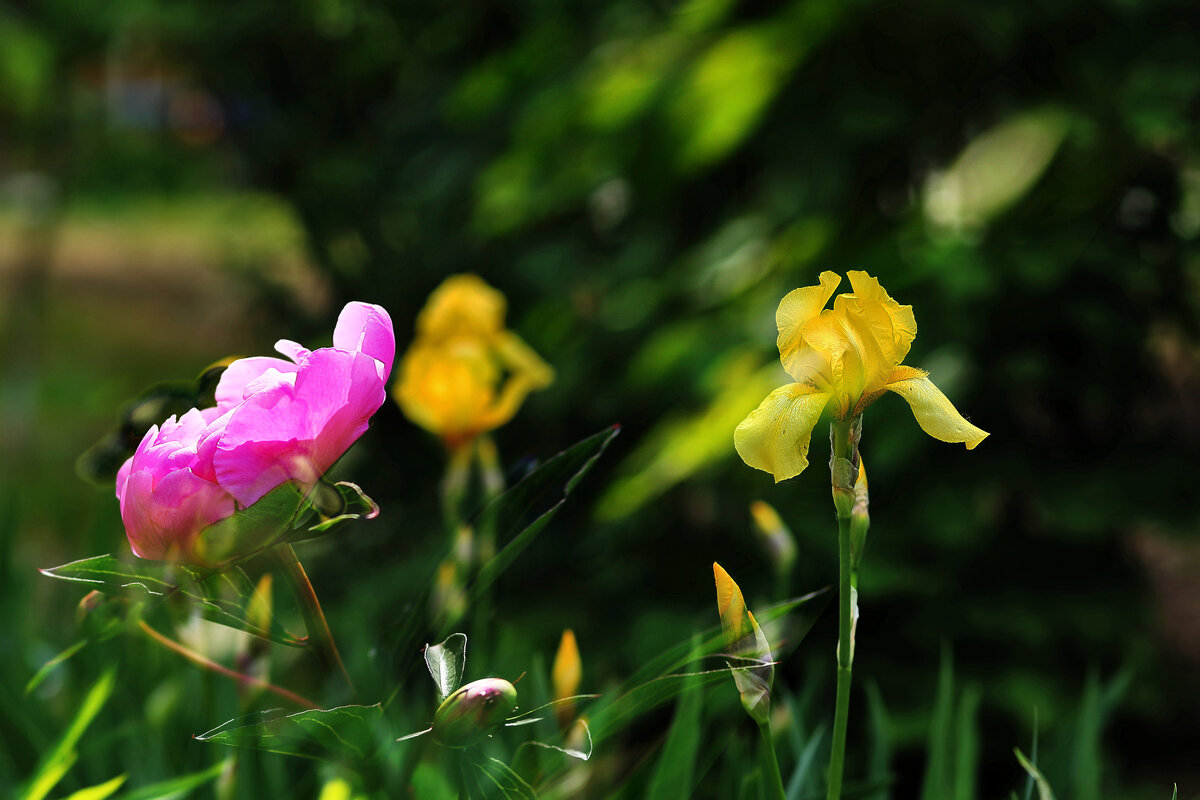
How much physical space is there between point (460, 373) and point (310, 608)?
504mm

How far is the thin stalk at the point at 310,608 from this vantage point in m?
0.53

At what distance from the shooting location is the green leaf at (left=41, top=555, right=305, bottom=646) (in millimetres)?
492

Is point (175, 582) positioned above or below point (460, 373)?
above

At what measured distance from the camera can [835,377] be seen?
20.7 inches

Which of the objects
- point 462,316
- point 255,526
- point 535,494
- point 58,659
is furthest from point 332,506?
point 462,316

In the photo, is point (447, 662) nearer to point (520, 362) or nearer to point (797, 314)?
point (797, 314)

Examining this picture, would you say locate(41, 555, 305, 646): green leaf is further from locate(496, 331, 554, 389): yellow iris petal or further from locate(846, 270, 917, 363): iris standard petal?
locate(496, 331, 554, 389): yellow iris petal

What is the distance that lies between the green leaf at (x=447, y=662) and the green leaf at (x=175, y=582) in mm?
90

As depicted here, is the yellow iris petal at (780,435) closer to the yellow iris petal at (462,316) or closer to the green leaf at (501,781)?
the green leaf at (501,781)

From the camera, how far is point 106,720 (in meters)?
1.08

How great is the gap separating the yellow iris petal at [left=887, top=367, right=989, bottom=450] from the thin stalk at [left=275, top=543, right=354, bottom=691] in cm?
30

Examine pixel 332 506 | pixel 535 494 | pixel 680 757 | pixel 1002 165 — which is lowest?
pixel 1002 165

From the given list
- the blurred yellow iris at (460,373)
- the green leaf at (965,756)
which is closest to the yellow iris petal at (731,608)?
the green leaf at (965,756)

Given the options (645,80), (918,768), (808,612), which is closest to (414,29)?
(645,80)
